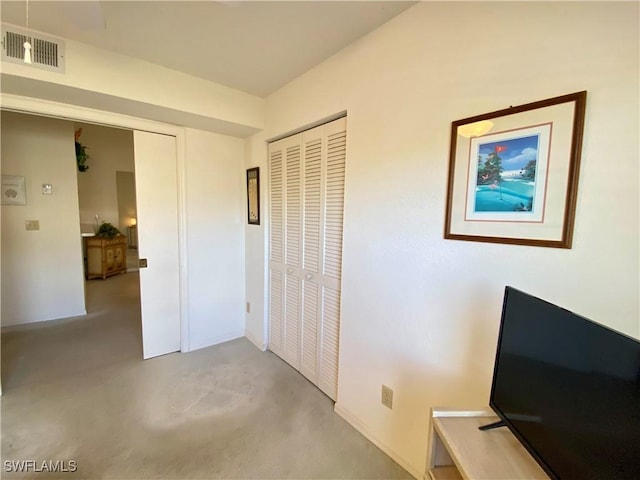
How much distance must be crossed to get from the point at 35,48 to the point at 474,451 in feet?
9.56

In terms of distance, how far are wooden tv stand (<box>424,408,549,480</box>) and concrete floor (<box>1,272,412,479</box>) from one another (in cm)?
67

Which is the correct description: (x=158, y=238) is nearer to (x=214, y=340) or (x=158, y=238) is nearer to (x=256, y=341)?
(x=214, y=340)

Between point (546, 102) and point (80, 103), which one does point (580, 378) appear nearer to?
point (546, 102)

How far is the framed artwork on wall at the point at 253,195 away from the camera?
2.76 metres

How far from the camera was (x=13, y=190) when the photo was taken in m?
3.10

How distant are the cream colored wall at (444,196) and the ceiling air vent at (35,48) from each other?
1572mm

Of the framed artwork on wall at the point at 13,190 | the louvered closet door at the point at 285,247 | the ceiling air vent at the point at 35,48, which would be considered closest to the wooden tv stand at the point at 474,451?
the louvered closet door at the point at 285,247

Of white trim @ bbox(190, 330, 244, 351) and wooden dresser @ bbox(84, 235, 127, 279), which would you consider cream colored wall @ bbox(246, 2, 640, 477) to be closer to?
white trim @ bbox(190, 330, 244, 351)

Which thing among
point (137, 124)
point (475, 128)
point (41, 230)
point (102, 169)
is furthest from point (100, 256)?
point (475, 128)

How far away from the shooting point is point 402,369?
152cm

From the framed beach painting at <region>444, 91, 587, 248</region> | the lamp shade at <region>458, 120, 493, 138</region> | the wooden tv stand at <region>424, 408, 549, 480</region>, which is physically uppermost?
the lamp shade at <region>458, 120, 493, 138</region>

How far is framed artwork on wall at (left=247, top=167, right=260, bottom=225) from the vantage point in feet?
9.05

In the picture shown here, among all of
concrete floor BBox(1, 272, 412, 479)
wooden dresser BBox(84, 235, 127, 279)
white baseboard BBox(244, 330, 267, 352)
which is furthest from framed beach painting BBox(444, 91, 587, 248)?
wooden dresser BBox(84, 235, 127, 279)

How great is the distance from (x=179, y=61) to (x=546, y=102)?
2.21m
